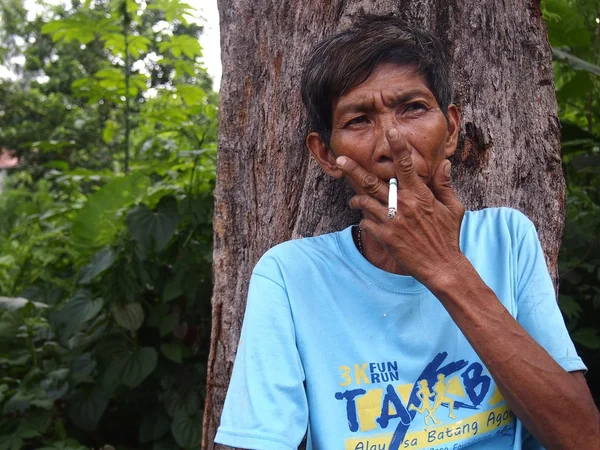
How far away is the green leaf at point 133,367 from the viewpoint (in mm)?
3381

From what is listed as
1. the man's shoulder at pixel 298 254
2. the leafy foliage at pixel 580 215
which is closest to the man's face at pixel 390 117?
the man's shoulder at pixel 298 254

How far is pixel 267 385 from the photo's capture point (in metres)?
1.62

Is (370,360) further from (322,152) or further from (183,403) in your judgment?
(183,403)

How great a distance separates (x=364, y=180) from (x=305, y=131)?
615mm

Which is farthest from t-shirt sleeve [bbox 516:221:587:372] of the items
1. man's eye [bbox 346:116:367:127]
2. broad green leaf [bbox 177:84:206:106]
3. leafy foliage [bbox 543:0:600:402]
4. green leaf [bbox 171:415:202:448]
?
broad green leaf [bbox 177:84:206:106]

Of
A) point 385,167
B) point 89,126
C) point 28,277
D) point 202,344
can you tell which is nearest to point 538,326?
point 385,167

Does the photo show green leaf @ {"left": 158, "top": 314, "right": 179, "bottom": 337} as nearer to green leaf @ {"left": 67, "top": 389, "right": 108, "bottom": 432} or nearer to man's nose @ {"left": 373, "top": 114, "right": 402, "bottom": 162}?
green leaf @ {"left": 67, "top": 389, "right": 108, "bottom": 432}

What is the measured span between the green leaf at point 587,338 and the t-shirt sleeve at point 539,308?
5.38 ft

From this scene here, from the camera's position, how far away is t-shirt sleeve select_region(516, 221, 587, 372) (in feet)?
5.45

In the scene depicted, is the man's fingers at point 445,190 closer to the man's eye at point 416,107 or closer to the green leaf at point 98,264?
the man's eye at point 416,107

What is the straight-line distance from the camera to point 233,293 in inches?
90.0

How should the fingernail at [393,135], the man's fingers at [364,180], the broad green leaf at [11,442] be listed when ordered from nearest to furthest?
the fingernail at [393,135] < the man's fingers at [364,180] < the broad green leaf at [11,442]

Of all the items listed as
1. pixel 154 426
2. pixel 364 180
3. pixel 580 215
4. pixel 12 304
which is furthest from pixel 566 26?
pixel 12 304

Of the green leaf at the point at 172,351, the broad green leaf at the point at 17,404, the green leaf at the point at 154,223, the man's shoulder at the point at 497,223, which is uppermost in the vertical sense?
the man's shoulder at the point at 497,223
